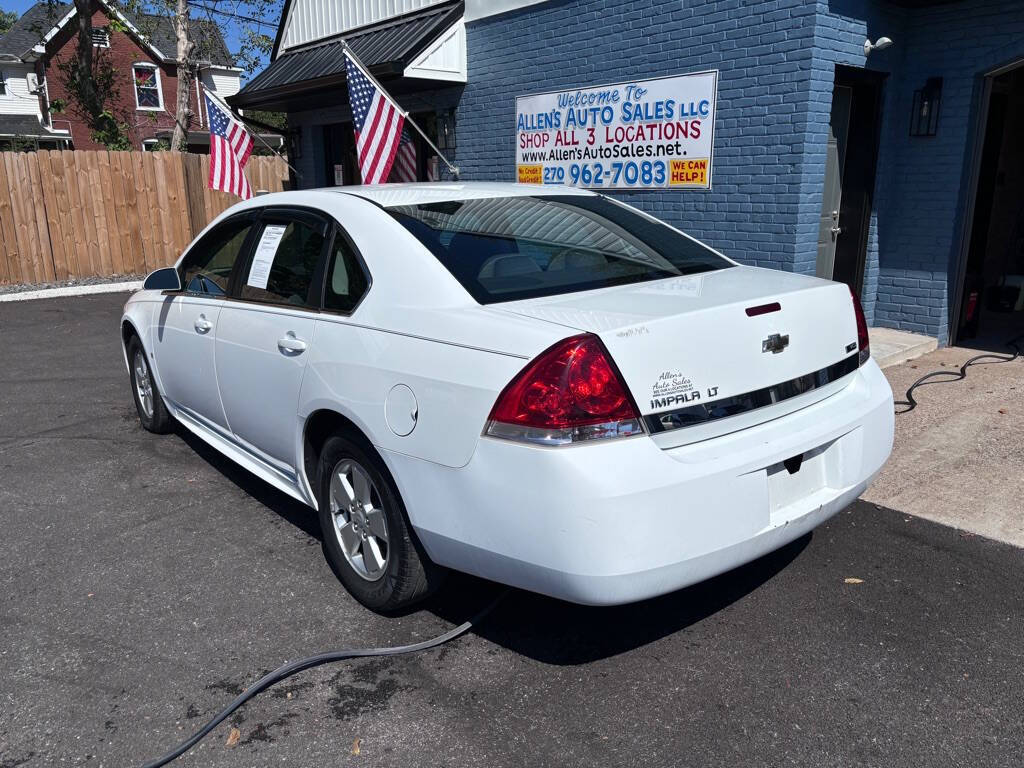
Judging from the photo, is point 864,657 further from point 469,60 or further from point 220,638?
point 469,60

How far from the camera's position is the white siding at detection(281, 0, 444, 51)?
1166 centimetres

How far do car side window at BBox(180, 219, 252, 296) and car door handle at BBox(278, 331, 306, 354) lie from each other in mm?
873

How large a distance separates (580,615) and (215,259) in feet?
9.25

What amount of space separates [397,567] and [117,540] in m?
1.80

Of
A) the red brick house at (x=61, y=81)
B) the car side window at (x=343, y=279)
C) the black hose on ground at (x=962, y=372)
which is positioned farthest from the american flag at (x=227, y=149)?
the red brick house at (x=61, y=81)

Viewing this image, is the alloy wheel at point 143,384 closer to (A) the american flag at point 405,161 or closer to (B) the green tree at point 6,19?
(A) the american flag at point 405,161

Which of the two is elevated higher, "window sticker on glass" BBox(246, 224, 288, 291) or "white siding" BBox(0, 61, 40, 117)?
"white siding" BBox(0, 61, 40, 117)

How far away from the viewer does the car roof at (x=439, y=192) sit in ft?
11.8

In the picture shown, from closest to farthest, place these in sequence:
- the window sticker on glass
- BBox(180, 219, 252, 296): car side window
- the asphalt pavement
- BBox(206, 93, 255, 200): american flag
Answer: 1. the asphalt pavement
2. the window sticker on glass
3. BBox(180, 219, 252, 296): car side window
4. BBox(206, 93, 255, 200): american flag

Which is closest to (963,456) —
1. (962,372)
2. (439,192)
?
(962,372)

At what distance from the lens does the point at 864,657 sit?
9.61 ft

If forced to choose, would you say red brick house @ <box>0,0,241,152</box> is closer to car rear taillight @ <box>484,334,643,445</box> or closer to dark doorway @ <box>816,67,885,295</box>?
dark doorway @ <box>816,67,885,295</box>

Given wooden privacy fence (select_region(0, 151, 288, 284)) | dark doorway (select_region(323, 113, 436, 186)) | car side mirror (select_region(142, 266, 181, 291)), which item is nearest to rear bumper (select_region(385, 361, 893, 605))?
car side mirror (select_region(142, 266, 181, 291))

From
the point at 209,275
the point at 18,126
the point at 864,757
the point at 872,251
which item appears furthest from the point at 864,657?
the point at 18,126
